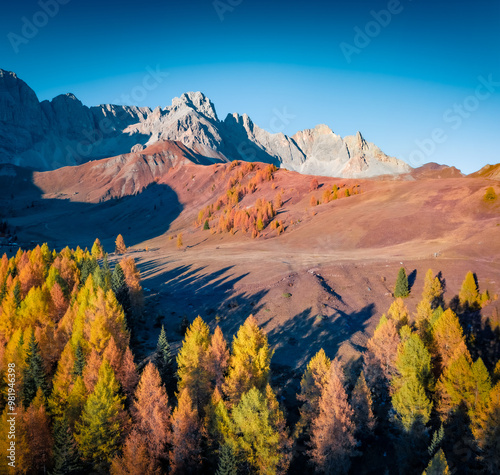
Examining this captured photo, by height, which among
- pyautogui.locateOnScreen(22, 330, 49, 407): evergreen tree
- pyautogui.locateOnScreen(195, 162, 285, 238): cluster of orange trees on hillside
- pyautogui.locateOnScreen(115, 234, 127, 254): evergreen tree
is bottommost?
pyautogui.locateOnScreen(22, 330, 49, 407): evergreen tree

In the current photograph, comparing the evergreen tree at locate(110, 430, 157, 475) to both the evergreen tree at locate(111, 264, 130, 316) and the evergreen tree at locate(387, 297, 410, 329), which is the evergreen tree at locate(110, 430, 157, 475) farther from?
the evergreen tree at locate(387, 297, 410, 329)

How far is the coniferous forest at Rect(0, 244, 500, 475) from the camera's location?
25984 millimetres

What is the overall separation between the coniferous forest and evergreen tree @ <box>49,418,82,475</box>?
0.32 feet

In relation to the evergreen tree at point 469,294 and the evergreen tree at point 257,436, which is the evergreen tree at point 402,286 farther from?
the evergreen tree at point 257,436

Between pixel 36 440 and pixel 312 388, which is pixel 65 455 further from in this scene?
pixel 312 388

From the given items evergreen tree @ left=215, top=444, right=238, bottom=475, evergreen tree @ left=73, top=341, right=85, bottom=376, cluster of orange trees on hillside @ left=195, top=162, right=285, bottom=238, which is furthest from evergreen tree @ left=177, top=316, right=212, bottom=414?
cluster of orange trees on hillside @ left=195, top=162, right=285, bottom=238

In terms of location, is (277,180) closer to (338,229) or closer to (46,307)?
(338,229)

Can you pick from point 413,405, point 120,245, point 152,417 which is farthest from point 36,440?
point 120,245

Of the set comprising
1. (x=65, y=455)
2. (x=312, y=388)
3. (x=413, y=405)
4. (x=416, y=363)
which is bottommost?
(x=65, y=455)

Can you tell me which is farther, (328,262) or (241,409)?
(328,262)

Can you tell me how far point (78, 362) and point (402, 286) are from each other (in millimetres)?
54486

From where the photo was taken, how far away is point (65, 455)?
24875 millimetres

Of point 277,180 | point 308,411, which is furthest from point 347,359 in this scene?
point 277,180

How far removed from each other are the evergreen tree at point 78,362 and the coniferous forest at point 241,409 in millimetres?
130
